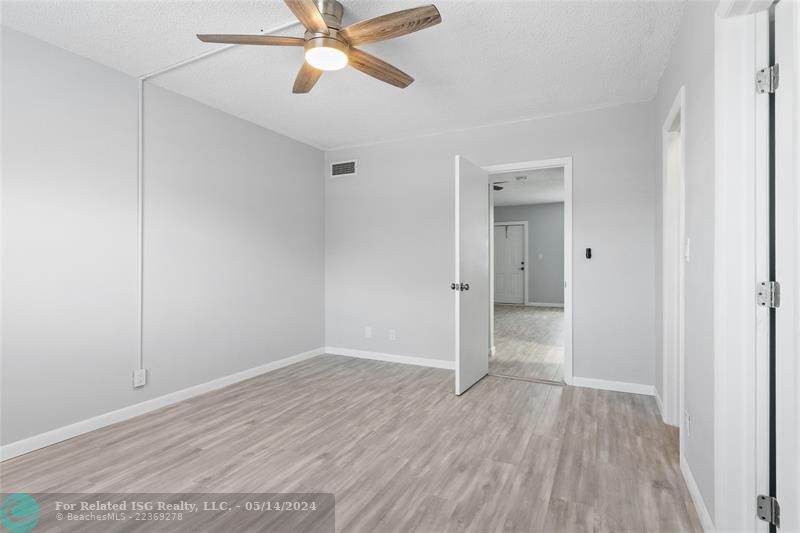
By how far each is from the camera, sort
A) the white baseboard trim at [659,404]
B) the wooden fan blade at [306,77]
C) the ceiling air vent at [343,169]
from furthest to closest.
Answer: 1. the ceiling air vent at [343,169]
2. the white baseboard trim at [659,404]
3. the wooden fan blade at [306,77]

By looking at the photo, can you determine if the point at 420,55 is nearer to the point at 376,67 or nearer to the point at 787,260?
the point at 376,67

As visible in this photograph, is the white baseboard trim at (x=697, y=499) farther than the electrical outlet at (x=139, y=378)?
No

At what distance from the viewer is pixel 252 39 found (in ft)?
6.62

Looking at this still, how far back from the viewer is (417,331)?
4.51m

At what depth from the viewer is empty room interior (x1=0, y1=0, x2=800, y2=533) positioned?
1.47 metres

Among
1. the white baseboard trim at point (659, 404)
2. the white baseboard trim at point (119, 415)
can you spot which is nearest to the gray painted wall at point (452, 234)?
the white baseboard trim at point (659, 404)

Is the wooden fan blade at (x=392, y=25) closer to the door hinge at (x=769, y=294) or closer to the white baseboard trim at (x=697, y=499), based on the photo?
the door hinge at (x=769, y=294)

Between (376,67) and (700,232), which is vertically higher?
(376,67)

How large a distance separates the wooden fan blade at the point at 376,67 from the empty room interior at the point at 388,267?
0.07 feet

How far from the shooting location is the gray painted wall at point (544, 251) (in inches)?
381

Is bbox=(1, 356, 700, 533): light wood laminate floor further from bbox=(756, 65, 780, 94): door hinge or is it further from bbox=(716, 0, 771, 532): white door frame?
Result: bbox=(756, 65, 780, 94): door hinge

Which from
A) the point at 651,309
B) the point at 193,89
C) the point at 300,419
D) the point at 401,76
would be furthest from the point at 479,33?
the point at 300,419

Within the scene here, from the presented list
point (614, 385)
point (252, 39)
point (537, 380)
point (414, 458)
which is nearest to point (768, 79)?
point (252, 39)

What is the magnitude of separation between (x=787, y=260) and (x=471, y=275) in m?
2.47
